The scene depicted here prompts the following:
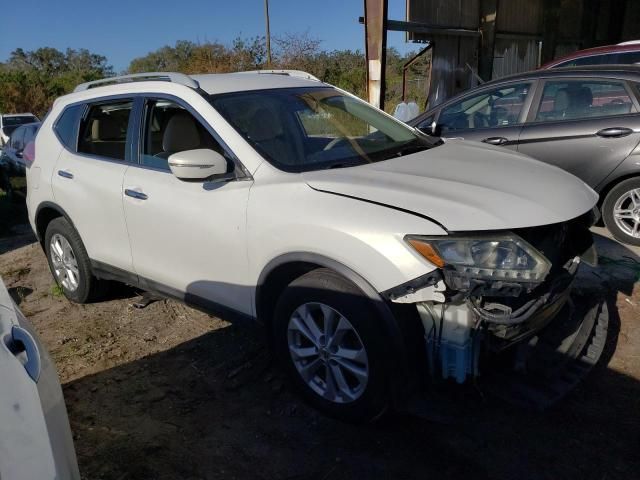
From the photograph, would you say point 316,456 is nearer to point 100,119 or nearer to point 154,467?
point 154,467

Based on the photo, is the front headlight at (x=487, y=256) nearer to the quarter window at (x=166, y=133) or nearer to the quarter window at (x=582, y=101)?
the quarter window at (x=166, y=133)

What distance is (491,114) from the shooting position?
551 cm

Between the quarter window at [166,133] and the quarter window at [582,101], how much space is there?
3.41 metres

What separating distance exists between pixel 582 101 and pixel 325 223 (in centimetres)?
365

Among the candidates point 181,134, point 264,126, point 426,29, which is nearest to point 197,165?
point 264,126

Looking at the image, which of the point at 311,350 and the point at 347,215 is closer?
the point at 347,215

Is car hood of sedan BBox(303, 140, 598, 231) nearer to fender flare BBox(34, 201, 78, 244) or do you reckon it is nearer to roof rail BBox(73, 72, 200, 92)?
roof rail BBox(73, 72, 200, 92)

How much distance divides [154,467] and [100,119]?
2748mm

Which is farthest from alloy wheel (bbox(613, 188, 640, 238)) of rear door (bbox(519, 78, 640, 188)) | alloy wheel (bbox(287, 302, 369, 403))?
alloy wheel (bbox(287, 302, 369, 403))

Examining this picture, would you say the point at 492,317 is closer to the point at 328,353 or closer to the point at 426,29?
the point at 328,353

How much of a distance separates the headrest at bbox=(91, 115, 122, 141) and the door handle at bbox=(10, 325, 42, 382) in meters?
2.69

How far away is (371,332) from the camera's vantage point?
2.48m

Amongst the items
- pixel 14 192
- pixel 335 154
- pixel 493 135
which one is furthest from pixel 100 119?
pixel 14 192

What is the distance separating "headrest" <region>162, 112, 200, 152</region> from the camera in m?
3.48
